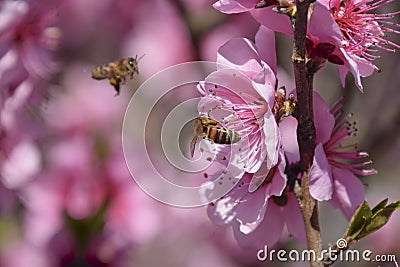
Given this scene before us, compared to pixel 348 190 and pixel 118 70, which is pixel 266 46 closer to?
pixel 348 190

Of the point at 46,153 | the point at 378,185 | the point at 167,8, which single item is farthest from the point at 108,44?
the point at 378,185

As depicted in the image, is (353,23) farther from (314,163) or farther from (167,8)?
(167,8)

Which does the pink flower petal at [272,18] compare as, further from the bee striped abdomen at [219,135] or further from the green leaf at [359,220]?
the green leaf at [359,220]

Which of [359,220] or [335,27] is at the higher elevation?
[335,27]

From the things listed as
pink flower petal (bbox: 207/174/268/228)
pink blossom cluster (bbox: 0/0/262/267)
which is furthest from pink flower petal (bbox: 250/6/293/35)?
pink blossom cluster (bbox: 0/0/262/267)

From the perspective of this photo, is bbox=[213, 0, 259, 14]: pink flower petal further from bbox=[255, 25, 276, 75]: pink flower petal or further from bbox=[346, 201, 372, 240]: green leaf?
bbox=[346, 201, 372, 240]: green leaf

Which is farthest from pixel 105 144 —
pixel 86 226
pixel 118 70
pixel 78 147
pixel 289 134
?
pixel 118 70

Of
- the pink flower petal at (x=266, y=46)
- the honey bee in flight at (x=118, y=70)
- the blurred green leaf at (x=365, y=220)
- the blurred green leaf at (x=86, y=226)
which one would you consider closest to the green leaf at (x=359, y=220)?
the blurred green leaf at (x=365, y=220)
